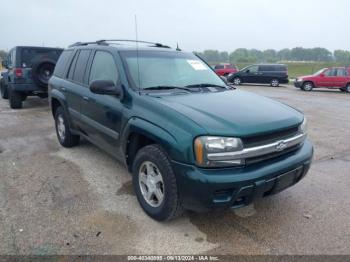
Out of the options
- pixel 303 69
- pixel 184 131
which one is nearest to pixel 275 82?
pixel 184 131

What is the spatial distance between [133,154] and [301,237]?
1.90 meters

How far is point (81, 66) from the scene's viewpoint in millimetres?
4645

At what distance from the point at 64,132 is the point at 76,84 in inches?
45.1

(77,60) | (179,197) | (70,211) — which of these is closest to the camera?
(179,197)

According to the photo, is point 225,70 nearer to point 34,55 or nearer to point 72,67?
point 34,55

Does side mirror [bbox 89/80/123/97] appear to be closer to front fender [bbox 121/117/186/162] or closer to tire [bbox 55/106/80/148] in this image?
front fender [bbox 121/117/186/162]

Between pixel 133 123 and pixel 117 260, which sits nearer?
pixel 117 260

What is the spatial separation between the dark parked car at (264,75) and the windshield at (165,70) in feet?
61.3

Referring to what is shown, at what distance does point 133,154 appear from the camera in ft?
11.5

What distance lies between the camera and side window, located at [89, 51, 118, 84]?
149 inches

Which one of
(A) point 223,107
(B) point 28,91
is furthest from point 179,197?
(B) point 28,91

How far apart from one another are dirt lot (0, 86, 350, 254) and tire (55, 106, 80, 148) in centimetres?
47

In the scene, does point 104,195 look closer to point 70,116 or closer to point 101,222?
point 101,222

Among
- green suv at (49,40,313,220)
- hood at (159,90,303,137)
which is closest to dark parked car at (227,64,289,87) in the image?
green suv at (49,40,313,220)
